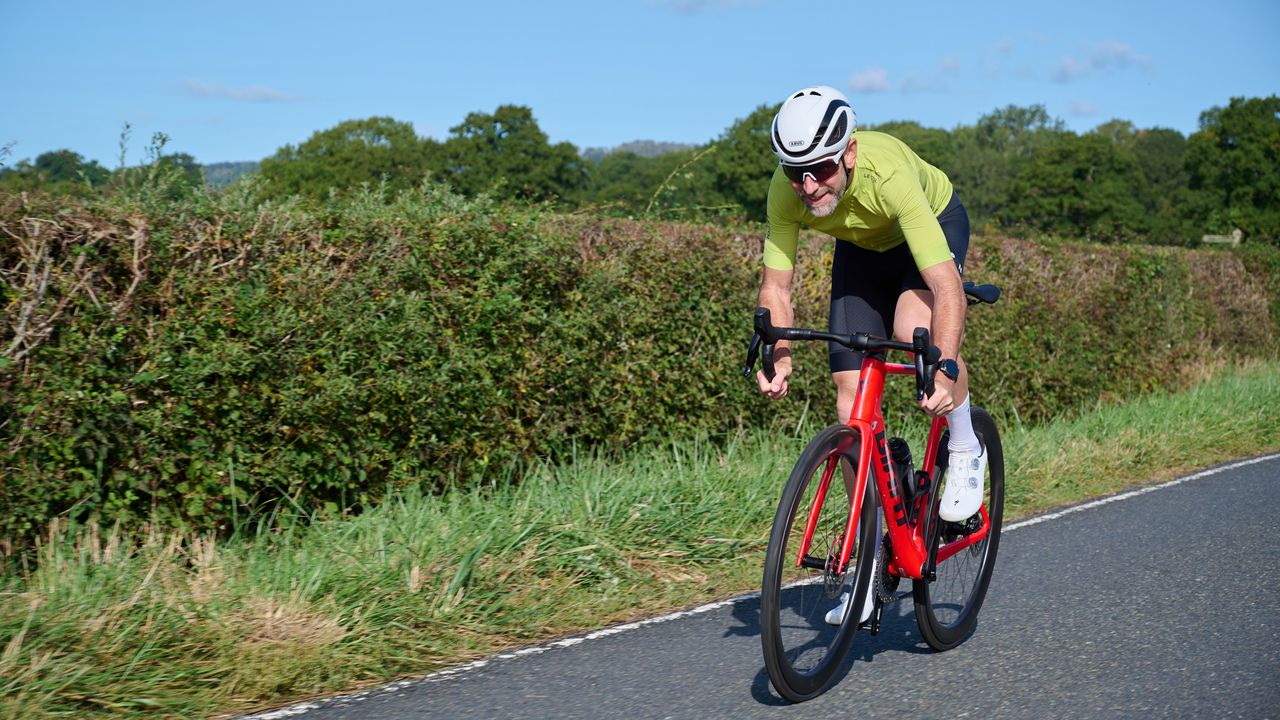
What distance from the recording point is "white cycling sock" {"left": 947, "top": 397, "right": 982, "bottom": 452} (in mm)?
4402

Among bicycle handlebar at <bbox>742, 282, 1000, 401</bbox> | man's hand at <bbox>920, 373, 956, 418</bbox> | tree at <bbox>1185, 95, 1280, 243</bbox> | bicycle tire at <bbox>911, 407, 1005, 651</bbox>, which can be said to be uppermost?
tree at <bbox>1185, 95, 1280, 243</bbox>

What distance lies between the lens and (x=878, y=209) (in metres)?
4.03

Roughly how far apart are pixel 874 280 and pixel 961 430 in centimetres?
71

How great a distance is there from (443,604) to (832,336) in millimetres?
1970

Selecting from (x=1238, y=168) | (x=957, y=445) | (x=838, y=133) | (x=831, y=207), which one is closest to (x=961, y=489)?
(x=957, y=445)

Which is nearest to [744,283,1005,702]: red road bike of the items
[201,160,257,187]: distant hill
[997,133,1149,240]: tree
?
[201,160,257,187]: distant hill

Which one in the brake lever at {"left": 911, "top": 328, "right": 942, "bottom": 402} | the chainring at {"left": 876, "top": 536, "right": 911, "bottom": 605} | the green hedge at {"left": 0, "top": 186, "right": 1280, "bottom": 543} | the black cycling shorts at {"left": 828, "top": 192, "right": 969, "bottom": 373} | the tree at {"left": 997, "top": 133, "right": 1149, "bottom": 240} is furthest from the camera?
the tree at {"left": 997, "top": 133, "right": 1149, "bottom": 240}

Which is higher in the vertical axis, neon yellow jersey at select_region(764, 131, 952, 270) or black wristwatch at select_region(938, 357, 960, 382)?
neon yellow jersey at select_region(764, 131, 952, 270)

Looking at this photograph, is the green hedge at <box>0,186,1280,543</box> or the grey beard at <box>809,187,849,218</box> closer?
the grey beard at <box>809,187,849,218</box>

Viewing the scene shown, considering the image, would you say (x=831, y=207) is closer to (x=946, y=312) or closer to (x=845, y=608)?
(x=946, y=312)

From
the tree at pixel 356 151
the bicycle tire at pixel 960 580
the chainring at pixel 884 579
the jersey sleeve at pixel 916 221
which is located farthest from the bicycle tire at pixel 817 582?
the tree at pixel 356 151

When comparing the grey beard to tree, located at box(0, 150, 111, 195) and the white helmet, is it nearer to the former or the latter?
the white helmet

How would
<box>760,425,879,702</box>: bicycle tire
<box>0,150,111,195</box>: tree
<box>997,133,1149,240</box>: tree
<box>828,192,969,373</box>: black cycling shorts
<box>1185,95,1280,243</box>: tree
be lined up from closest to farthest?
<box>760,425,879,702</box>: bicycle tire < <box>828,192,969,373</box>: black cycling shorts < <box>0,150,111,195</box>: tree < <box>1185,95,1280,243</box>: tree < <box>997,133,1149,240</box>: tree

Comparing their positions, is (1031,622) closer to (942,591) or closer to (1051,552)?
(942,591)
